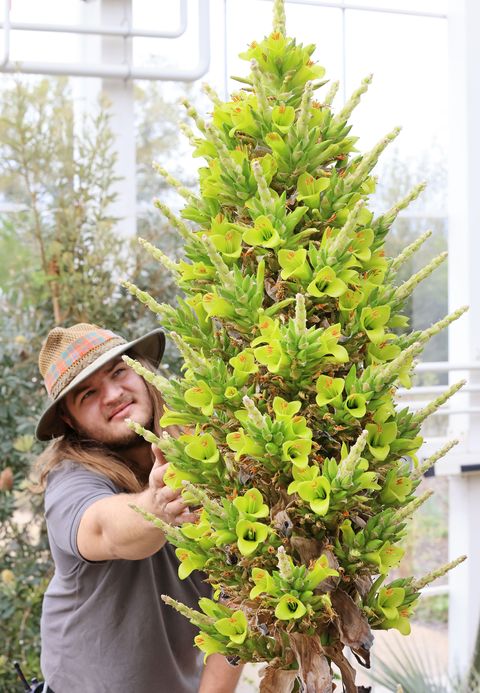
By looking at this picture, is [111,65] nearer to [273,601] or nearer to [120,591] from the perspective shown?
[120,591]

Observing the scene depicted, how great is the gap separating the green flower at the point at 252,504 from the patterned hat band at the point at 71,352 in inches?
35.3

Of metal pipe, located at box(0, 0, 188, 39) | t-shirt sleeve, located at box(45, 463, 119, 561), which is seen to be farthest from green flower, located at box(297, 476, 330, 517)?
metal pipe, located at box(0, 0, 188, 39)

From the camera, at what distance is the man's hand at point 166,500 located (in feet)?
3.55

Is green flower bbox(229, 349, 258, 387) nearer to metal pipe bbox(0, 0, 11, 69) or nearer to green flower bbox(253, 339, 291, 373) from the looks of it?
green flower bbox(253, 339, 291, 373)

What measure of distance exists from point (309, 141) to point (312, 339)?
216 millimetres

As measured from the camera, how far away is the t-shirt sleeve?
4.85ft

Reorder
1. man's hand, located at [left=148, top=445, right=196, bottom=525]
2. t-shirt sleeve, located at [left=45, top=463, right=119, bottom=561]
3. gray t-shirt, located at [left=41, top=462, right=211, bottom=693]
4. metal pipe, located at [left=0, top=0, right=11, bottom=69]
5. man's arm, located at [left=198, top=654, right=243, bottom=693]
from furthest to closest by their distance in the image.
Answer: metal pipe, located at [left=0, top=0, right=11, bottom=69]
gray t-shirt, located at [left=41, top=462, right=211, bottom=693]
man's arm, located at [left=198, top=654, right=243, bottom=693]
t-shirt sleeve, located at [left=45, top=463, right=119, bottom=561]
man's hand, located at [left=148, top=445, right=196, bottom=525]

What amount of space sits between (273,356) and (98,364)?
2.85ft

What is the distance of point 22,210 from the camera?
267cm

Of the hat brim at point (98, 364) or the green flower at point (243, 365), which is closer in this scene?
the green flower at point (243, 365)

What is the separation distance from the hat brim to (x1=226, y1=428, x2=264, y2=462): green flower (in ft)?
2.69

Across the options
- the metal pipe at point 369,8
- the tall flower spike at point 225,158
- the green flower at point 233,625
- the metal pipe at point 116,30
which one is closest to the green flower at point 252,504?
the green flower at point 233,625

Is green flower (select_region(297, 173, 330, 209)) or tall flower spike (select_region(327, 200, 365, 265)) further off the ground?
green flower (select_region(297, 173, 330, 209))

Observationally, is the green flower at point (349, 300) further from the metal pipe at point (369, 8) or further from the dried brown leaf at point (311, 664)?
the metal pipe at point (369, 8)
